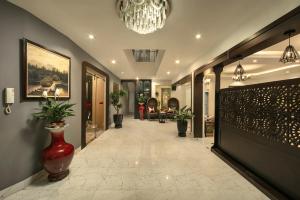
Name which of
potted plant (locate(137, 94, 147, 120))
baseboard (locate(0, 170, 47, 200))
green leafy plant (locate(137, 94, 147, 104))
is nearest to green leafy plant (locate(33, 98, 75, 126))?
baseboard (locate(0, 170, 47, 200))

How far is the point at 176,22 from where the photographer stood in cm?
274

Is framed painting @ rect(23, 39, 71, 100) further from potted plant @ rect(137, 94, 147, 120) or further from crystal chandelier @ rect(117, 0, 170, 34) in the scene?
potted plant @ rect(137, 94, 147, 120)

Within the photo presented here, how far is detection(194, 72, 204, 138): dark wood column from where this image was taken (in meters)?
5.46

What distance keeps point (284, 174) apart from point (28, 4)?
4257mm

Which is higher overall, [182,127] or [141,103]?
[141,103]

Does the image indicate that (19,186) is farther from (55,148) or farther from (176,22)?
(176,22)

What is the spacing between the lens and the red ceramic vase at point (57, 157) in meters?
2.44

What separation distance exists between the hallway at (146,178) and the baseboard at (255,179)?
9 centimetres

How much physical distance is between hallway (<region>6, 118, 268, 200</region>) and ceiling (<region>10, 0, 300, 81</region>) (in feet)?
8.05

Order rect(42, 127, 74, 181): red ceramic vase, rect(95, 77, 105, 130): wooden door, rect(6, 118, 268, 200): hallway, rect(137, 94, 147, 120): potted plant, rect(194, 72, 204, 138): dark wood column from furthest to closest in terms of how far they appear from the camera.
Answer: rect(137, 94, 147, 120): potted plant < rect(95, 77, 105, 130): wooden door < rect(194, 72, 204, 138): dark wood column < rect(42, 127, 74, 181): red ceramic vase < rect(6, 118, 268, 200): hallway

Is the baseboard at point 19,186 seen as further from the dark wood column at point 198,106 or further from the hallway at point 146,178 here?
the dark wood column at point 198,106

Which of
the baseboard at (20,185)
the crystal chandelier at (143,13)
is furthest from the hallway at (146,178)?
the crystal chandelier at (143,13)

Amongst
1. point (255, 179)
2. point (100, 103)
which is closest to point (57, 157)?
point (255, 179)

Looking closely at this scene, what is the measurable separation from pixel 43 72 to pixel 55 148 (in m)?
1.32
